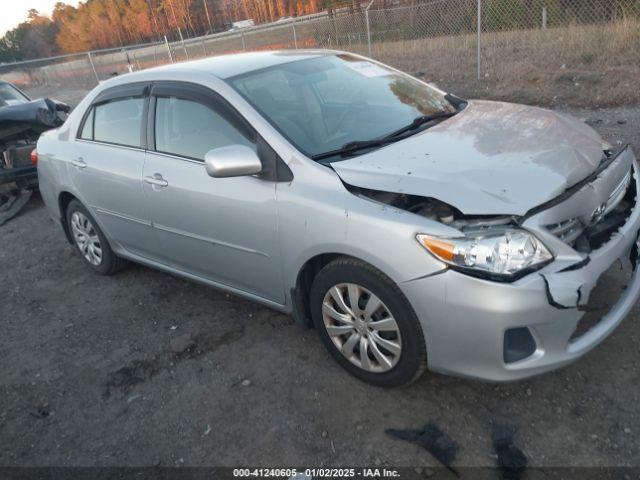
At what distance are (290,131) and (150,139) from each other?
1257 mm

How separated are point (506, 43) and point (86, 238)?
32.0 feet

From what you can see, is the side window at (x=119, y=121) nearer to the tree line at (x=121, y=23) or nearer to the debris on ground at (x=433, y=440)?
the debris on ground at (x=433, y=440)

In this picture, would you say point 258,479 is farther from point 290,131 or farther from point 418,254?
point 290,131

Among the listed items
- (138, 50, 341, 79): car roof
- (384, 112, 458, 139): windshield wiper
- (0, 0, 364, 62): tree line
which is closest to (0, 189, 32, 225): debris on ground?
(138, 50, 341, 79): car roof

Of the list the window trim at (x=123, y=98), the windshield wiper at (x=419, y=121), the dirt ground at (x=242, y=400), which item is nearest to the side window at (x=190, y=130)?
the window trim at (x=123, y=98)

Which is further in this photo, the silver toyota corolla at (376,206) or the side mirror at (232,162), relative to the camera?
the side mirror at (232,162)

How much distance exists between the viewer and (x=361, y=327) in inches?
107

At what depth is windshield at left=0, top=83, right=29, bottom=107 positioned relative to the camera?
9.16 meters

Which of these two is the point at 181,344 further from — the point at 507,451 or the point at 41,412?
the point at 507,451

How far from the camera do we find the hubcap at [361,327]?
2.61 metres

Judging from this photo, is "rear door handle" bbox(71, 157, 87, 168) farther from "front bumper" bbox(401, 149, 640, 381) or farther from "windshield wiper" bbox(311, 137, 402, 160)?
A: "front bumper" bbox(401, 149, 640, 381)

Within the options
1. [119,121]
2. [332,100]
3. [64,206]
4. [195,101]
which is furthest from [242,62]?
[64,206]

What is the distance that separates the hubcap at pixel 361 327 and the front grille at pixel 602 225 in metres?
0.89

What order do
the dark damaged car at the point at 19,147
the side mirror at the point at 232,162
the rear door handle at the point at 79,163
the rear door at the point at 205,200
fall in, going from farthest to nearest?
the dark damaged car at the point at 19,147 → the rear door handle at the point at 79,163 → the rear door at the point at 205,200 → the side mirror at the point at 232,162
